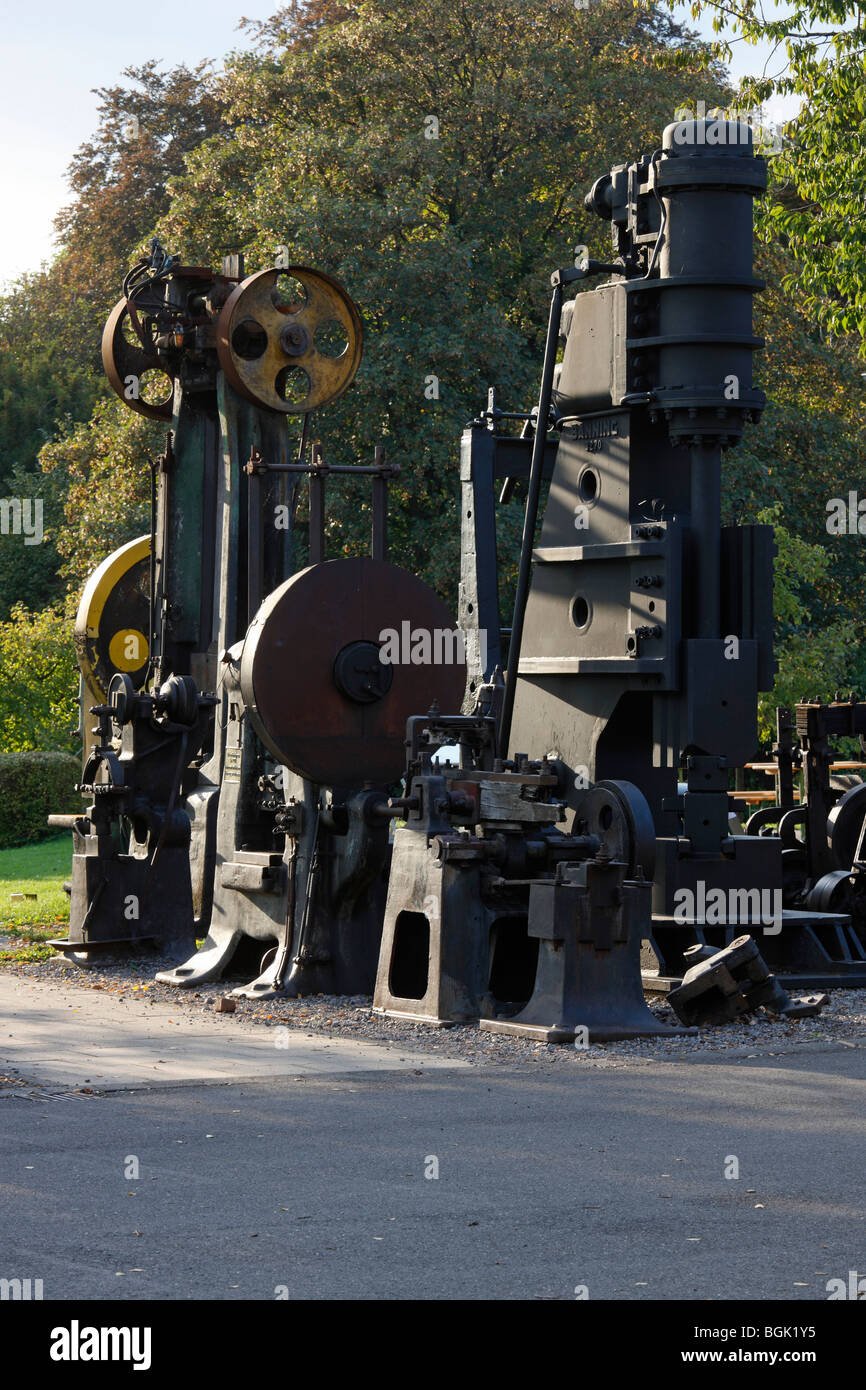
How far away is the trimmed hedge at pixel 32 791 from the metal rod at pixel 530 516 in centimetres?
1849

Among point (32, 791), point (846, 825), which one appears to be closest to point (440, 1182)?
point (846, 825)

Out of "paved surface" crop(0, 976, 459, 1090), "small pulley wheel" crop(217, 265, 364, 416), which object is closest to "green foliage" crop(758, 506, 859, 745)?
"small pulley wheel" crop(217, 265, 364, 416)

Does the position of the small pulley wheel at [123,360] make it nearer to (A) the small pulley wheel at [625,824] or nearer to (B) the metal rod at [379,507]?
(B) the metal rod at [379,507]

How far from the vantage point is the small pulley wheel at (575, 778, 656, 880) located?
1209 cm

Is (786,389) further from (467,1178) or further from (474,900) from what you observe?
(467,1178)

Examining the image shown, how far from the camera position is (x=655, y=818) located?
45.8 feet

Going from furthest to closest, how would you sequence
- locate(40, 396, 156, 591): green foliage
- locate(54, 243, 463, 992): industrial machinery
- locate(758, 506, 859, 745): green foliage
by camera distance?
locate(40, 396, 156, 591): green foliage, locate(758, 506, 859, 745): green foliage, locate(54, 243, 463, 992): industrial machinery

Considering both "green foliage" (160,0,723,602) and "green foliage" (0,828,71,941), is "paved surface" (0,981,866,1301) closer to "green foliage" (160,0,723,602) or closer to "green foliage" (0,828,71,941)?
"green foliage" (0,828,71,941)

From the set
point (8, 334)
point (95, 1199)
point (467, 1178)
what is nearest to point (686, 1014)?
point (467, 1178)

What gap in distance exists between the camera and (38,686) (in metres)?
35.8

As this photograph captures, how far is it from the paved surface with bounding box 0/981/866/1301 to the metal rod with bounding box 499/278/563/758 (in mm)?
4149

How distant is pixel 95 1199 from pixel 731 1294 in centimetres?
246

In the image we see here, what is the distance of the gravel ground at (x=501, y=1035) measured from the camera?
1097 centimetres

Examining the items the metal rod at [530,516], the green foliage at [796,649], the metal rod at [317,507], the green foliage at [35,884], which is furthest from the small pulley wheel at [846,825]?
the green foliage at [796,649]
